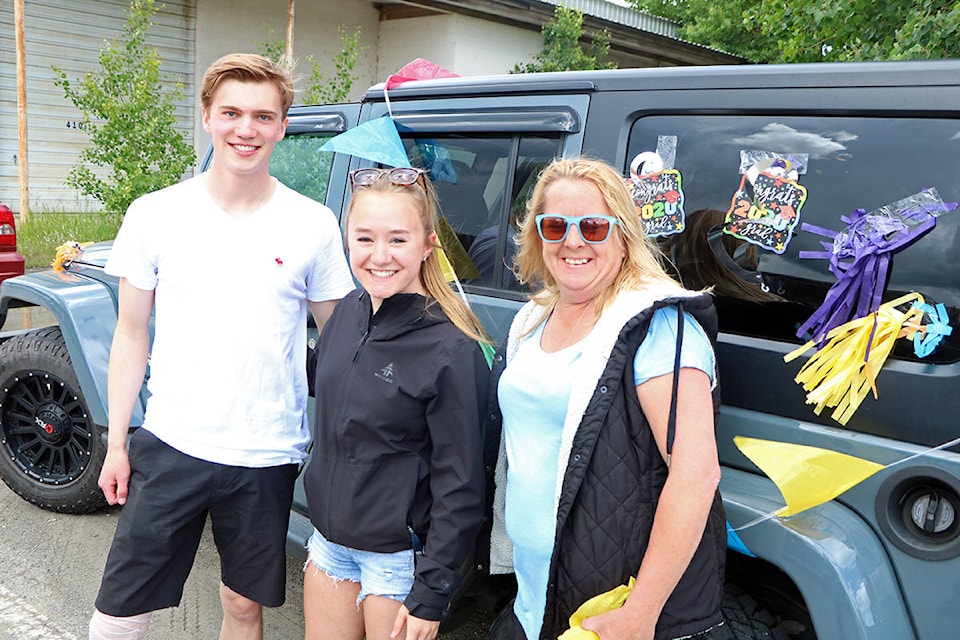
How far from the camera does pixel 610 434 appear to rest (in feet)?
5.00

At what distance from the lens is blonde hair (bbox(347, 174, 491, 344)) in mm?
1915

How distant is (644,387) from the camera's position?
150cm

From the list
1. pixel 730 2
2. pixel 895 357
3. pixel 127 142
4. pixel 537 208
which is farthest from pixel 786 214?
pixel 730 2

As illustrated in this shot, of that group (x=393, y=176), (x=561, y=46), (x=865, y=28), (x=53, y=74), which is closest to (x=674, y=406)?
(x=393, y=176)

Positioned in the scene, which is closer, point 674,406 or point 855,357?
point 674,406

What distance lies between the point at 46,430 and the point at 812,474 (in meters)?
3.38

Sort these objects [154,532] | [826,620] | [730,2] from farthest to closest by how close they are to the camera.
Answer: [730,2], [154,532], [826,620]

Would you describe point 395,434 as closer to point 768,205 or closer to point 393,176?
point 393,176

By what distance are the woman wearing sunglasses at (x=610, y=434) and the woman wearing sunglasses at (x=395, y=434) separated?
13 cm

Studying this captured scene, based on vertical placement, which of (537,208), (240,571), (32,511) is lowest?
(32,511)

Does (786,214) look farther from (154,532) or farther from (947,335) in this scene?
(154,532)

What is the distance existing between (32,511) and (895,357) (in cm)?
387

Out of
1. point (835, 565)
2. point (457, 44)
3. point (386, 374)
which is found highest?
point (457, 44)

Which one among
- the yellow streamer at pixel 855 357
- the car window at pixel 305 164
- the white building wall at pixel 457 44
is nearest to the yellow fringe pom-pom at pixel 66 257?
the car window at pixel 305 164
